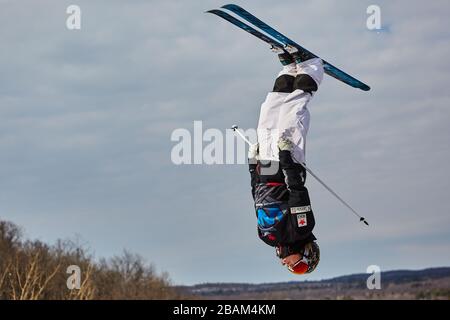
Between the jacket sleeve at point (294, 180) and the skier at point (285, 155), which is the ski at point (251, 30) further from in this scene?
the jacket sleeve at point (294, 180)

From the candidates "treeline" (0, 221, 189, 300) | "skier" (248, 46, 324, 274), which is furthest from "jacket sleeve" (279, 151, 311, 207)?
"treeline" (0, 221, 189, 300)

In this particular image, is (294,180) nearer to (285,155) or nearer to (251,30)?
(285,155)

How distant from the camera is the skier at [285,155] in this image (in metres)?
9.95

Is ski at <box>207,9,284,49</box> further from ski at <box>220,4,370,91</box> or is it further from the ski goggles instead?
the ski goggles

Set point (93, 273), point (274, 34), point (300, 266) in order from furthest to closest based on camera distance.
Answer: point (93, 273) < point (300, 266) < point (274, 34)

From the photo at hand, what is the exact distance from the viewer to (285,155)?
9.87m

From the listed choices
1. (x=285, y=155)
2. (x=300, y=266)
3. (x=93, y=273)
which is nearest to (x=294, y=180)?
(x=285, y=155)

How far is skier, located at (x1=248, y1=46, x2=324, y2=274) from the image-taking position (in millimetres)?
9945

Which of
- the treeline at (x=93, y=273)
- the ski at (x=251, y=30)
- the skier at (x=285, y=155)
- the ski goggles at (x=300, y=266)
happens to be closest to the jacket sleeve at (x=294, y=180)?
the skier at (x=285, y=155)
